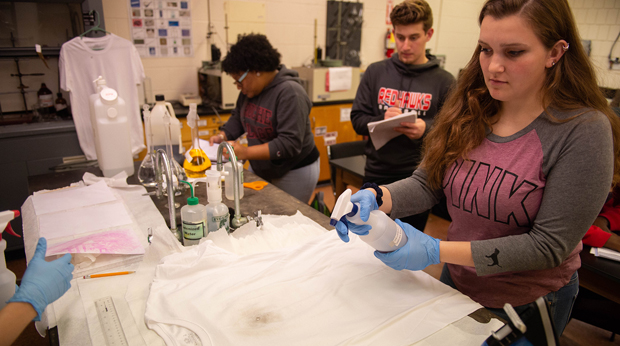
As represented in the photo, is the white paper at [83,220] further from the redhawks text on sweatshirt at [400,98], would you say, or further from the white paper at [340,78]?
the white paper at [340,78]

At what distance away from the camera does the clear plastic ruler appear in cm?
93

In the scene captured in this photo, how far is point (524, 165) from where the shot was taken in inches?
40.1

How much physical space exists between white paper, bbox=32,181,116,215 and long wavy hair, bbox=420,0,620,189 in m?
1.44

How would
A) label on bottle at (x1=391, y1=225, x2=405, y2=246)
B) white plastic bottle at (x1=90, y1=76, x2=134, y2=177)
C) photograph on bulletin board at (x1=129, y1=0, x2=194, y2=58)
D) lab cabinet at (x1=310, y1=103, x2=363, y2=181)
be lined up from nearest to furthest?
label on bottle at (x1=391, y1=225, x2=405, y2=246) → white plastic bottle at (x1=90, y1=76, x2=134, y2=177) → photograph on bulletin board at (x1=129, y1=0, x2=194, y2=58) → lab cabinet at (x1=310, y1=103, x2=363, y2=181)

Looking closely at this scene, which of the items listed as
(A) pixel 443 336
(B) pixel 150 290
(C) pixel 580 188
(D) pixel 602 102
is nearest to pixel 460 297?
(A) pixel 443 336

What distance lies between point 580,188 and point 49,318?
1359mm

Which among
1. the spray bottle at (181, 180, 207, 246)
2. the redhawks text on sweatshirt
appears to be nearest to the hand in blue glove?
the spray bottle at (181, 180, 207, 246)

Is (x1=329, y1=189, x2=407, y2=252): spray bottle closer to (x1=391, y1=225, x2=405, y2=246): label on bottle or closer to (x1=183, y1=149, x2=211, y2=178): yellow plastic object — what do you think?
(x1=391, y1=225, x2=405, y2=246): label on bottle

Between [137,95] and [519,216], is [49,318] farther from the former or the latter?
[137,95]

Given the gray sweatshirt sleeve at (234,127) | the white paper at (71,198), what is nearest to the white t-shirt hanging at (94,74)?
the gray sweatshirt sleeve at (234,127)

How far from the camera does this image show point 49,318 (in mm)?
992

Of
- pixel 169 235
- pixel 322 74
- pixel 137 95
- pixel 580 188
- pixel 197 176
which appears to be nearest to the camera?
pixel 580 188

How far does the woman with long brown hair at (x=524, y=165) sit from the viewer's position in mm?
945

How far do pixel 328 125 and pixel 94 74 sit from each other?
219cm
